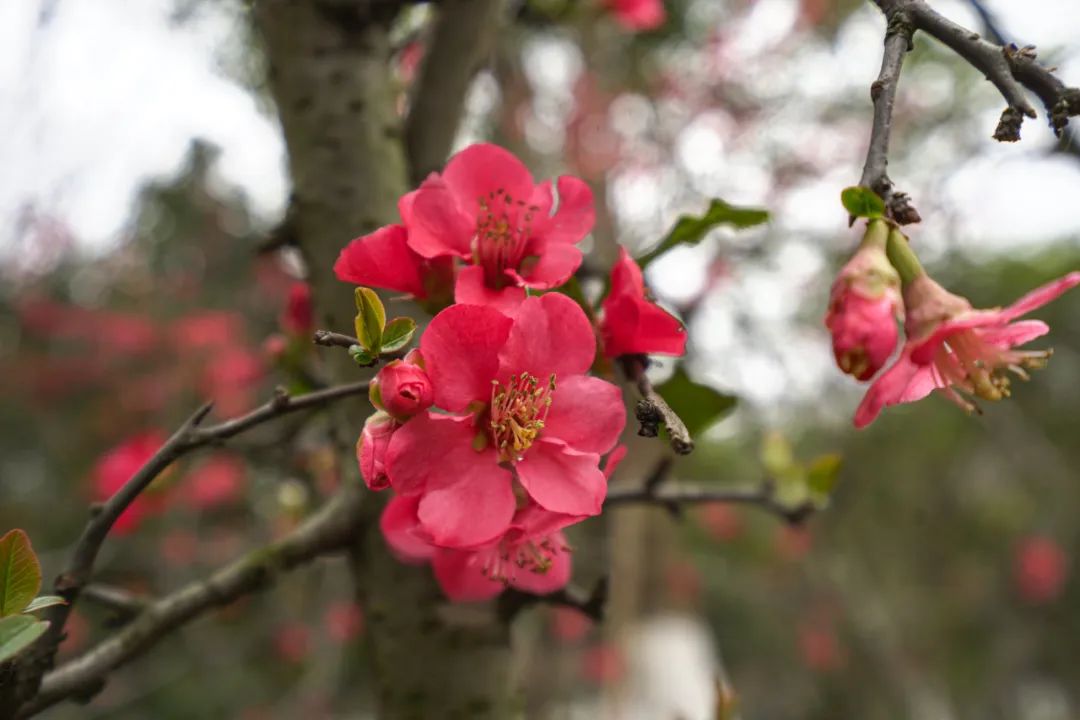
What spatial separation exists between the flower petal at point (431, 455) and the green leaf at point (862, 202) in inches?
10.8

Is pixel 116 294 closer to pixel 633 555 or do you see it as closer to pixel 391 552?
pixel 633 555

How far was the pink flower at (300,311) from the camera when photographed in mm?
1056

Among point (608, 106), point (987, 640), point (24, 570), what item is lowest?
point (987, 640)

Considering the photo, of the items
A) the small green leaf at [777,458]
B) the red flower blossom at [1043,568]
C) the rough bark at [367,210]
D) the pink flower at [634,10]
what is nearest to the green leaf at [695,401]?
the rough bark at [367,210]

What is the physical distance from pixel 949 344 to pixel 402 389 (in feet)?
1.25

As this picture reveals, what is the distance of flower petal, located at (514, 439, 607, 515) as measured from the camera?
479 mm

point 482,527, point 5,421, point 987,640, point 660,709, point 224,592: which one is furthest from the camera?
point 987,640

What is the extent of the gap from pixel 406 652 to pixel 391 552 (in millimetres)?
110

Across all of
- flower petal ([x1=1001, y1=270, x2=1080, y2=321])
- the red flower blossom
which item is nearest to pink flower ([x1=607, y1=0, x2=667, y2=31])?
flower petal ([x1=1001, y1=270, x2=1080, y2=321])

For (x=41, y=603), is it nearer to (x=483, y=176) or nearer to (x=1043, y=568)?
(x=483, y=176)

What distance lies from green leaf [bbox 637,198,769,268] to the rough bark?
37cm

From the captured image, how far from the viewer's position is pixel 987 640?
5906 millimetres

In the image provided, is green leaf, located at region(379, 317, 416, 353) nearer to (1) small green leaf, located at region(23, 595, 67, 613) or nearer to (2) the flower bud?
(2) the flower bud

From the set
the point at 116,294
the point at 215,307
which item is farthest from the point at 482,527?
the point at 116,294
